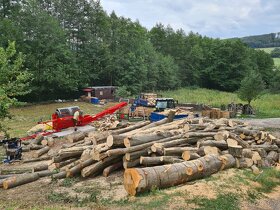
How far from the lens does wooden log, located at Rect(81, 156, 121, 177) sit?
12.1m

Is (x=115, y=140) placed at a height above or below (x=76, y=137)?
above

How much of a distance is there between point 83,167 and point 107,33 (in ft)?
161

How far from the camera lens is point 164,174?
1005 centimetres

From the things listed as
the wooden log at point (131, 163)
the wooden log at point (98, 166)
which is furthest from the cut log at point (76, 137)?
the wooden log at point (131, 163)

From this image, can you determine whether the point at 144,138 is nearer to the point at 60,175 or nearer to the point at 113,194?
the point at 113,194

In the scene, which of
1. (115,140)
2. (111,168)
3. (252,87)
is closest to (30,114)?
(252,87)

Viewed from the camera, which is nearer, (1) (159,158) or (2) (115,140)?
(1) (159,158)

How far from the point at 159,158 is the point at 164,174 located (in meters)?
1.73

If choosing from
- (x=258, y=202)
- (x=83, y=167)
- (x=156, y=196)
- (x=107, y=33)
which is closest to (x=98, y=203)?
(x=156, y=196)

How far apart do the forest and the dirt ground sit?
79.2 feet

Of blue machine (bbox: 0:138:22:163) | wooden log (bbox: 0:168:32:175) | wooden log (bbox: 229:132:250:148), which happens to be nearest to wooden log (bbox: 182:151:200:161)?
wooden log (bbox: 229:132:250:148)

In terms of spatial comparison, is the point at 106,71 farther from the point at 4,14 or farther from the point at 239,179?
the point at 239,179

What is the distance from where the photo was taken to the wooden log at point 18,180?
39.6 ft

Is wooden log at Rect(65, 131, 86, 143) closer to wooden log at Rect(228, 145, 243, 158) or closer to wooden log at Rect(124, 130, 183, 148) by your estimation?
wooden log at Rect(124, 130, 183, 148)
